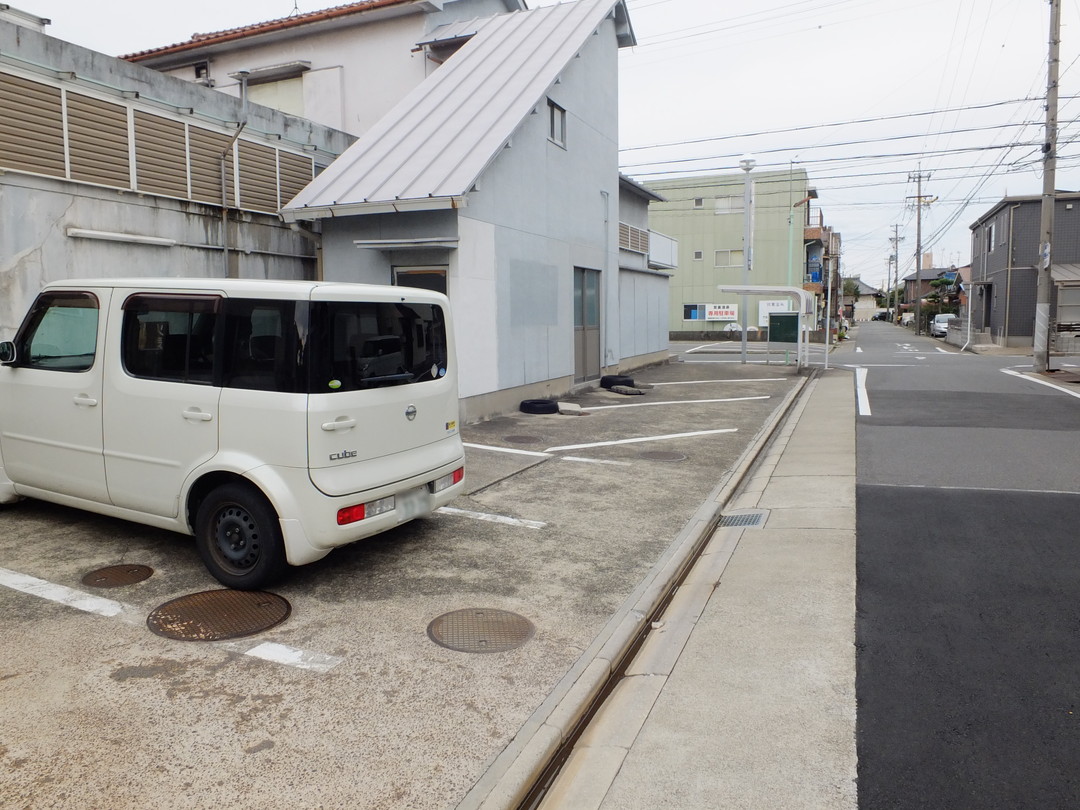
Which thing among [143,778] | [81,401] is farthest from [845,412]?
[143,778]

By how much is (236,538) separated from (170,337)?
4.59ft

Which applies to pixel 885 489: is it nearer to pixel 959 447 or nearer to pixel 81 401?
pixel 959 447

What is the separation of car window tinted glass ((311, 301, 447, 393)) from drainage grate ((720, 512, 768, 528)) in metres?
3.06

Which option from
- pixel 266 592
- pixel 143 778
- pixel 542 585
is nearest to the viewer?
pixel 143 778

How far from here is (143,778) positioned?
3.01 meters

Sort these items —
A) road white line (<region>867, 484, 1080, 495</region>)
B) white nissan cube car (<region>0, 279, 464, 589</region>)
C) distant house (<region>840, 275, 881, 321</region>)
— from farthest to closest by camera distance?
distant house (<region>840, 275, 881, 321</region>)
road white line (<region>867, 484, 1080, 495</region>)
white nissan cube car (<region>0, 279, 464, 589</region>)

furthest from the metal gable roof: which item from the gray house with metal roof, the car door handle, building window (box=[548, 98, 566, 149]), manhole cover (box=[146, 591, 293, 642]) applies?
manhole cover (box=[146, 591, 293, 642])

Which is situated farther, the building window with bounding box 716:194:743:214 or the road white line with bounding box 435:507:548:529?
the building window with bounding box 716:194:743:214

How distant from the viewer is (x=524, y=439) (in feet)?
34.2

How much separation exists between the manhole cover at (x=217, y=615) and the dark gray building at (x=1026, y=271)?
3255cm

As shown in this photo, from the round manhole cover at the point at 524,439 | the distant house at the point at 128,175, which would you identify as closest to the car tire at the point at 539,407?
the round manhole cover at the point at 524,439

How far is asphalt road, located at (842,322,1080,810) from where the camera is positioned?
3.16m

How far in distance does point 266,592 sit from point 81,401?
1988 mm

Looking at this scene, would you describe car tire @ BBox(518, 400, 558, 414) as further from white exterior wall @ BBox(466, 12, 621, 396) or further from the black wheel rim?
the black wheel rim
